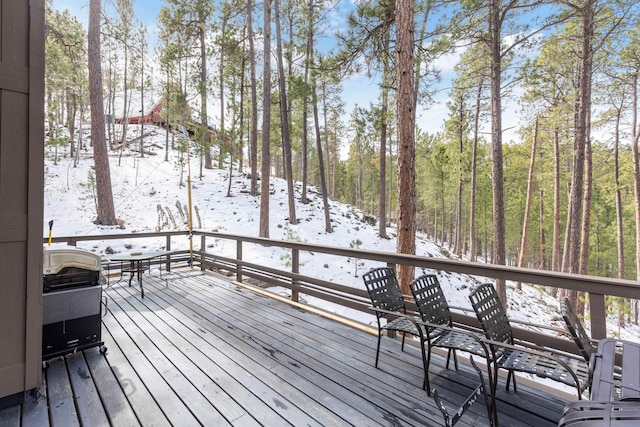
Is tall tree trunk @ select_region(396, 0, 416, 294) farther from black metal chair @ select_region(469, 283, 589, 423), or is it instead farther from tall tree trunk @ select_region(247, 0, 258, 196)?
tall tree trunk @ select_region(247, 0, 258, 196)

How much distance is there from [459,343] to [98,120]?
10.4 m

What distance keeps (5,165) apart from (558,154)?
48.3ft

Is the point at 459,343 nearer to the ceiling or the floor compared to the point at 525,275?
nearer to the floor

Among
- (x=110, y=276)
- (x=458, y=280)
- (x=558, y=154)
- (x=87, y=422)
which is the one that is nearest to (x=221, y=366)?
(x=87, y=422)

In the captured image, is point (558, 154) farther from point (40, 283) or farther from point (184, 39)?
point (184, 39)

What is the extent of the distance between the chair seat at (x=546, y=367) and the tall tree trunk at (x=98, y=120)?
33.4 feet

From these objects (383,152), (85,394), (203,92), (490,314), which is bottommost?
(85,394)

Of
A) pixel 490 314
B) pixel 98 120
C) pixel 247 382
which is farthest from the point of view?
pixel 98 120

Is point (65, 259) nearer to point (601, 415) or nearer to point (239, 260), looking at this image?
point (239, 260)

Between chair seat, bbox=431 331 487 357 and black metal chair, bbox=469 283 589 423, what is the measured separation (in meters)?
0.09

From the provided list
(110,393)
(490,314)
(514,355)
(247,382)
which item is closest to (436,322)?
(490,314)

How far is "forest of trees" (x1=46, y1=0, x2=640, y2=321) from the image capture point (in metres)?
5.68

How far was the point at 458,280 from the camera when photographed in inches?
439

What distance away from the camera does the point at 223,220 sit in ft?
37.2
